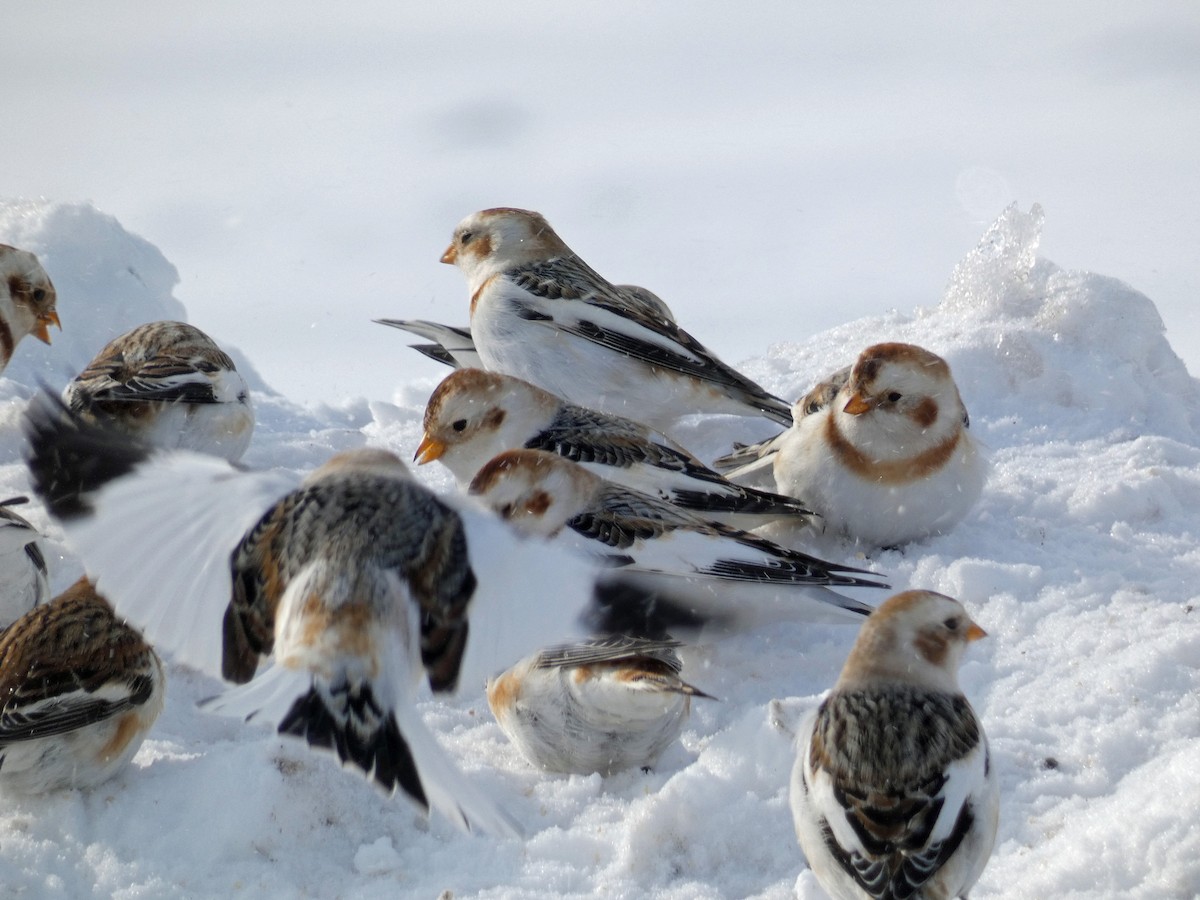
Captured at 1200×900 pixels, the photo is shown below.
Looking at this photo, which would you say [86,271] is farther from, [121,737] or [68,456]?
[68,456]

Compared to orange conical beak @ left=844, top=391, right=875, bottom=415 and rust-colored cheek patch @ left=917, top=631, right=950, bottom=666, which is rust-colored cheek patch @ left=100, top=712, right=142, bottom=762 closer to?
rust-colored cheek patch @ left=917, top=631, right=950, bottom=666

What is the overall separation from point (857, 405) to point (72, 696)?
112 inches

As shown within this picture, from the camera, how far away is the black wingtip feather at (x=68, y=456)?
2.94 meters

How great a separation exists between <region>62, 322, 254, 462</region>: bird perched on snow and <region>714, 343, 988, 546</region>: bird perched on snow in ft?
8.30

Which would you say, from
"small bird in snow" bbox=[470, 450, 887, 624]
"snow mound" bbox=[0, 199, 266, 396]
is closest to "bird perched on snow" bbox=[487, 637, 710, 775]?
"small bird in snow" bbox=[470, 450, 887, 624]

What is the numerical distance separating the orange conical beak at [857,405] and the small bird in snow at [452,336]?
2.27 m

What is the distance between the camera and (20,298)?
650 centimetres

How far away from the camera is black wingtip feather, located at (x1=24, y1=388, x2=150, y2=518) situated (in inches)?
116

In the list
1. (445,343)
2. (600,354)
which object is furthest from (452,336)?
(600,354)

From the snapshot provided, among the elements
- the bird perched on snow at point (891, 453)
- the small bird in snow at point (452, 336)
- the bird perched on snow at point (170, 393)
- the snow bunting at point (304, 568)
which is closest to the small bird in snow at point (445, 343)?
the small bird in snow at point (452, 336)

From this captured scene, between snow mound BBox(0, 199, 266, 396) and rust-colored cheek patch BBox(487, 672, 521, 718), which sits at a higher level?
snow mound BBox(0, 199, 266, 396)

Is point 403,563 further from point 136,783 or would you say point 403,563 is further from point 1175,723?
point 1175,723

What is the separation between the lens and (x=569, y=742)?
375 centimetres

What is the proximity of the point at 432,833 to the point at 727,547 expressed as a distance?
1.42m
